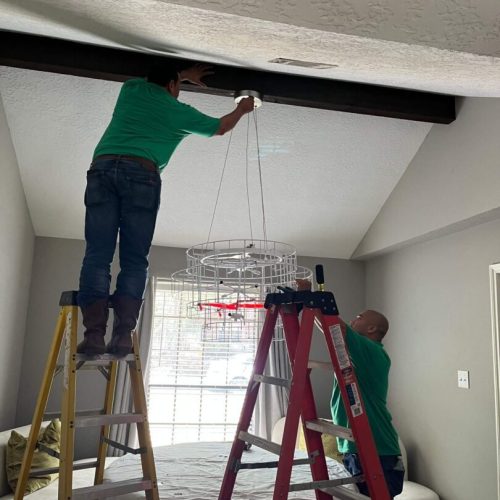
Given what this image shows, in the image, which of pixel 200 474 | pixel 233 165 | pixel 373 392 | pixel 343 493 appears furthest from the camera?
pixel 233 165

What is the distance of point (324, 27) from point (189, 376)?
4.01 m

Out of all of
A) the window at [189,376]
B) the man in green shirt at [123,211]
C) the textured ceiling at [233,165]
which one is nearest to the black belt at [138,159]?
the man in green shirt at [123,211]

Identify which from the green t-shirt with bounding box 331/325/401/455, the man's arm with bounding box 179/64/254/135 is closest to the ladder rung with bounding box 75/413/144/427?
the green t-shirt with bounding box 331/325/401/455

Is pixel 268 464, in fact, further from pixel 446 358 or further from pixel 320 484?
pixel 446 358

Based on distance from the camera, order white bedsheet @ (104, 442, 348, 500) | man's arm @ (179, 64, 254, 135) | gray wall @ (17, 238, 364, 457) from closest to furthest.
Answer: man's arm @ (179, 64, 254, 135)
white bedsheet @ (104, 442, 348, 500)
gray wall @ (17, 238, 364, 457)

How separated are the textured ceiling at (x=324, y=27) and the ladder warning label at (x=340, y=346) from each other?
3.10 feet

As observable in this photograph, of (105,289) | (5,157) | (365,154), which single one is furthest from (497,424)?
(5,157)

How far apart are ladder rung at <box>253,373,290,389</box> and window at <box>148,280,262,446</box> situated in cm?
301

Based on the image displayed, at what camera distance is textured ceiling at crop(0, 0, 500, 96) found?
62.1 inches

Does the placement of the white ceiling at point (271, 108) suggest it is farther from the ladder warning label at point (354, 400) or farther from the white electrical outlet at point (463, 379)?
the white electrical outlet at point (463, 379)

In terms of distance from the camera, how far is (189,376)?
5066 mm

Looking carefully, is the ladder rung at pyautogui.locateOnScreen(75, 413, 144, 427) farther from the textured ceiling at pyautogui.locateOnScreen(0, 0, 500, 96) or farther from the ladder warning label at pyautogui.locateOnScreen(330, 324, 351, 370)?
the textured ceiling at pyautogui.locateOnScreen(0, 0, 500, 96)

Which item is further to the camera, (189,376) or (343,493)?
(189,376)

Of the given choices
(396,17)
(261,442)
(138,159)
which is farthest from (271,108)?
(261,442)
